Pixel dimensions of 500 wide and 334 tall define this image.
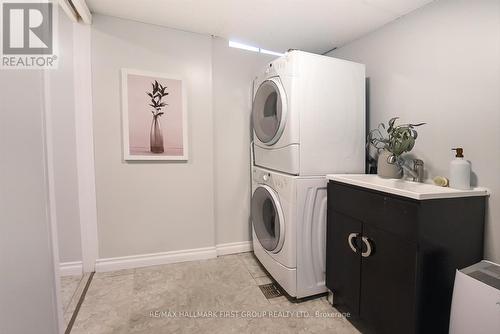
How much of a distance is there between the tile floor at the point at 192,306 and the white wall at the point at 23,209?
24.6 inches

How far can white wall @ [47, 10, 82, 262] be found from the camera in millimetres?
1854

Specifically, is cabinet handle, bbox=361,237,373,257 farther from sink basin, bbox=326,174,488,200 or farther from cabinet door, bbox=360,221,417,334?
sink basin, bbox=326,174,488,200

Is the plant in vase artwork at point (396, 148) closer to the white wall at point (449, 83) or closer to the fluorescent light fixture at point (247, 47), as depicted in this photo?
the white wall at point (449, 83)

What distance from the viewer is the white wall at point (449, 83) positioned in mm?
1266

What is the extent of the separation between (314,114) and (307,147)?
24cm

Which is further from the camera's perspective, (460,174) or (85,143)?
(85,143)

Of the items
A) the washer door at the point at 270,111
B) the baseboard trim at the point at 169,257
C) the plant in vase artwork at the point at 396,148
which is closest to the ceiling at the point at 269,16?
the washer door at the point at 270,111

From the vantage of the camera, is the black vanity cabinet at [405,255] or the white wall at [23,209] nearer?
the white wall at [23,209]

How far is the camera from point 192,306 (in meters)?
1.62

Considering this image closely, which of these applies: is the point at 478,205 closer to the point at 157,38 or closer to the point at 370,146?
the point at 370,146

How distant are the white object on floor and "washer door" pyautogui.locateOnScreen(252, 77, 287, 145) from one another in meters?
1.24

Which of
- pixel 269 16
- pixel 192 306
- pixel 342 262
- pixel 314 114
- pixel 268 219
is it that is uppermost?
pixel 269 16

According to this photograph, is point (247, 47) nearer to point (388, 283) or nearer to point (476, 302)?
point (388, 283)

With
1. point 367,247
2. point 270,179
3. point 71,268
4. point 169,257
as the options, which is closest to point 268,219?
point 270,179
